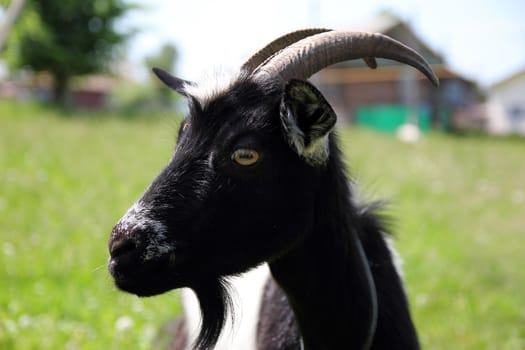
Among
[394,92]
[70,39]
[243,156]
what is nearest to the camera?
[243,156]

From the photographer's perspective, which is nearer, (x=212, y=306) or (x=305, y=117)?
(x=305, y=117)

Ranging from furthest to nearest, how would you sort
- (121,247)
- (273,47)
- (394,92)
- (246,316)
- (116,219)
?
(394,92)
(116,219)
(246,316)
(273,47)
(121,247)

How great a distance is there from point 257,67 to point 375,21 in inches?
883

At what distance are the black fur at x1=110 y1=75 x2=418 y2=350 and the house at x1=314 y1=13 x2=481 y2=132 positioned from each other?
58.5ft

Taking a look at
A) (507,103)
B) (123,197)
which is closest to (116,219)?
(123,197)

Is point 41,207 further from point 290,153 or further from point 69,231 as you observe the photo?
point 290,153

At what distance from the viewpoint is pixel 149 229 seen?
189 centimetres

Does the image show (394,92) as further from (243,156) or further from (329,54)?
(243,156)

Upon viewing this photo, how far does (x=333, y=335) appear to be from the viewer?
7.59ft

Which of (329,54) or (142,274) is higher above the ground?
(329,54)

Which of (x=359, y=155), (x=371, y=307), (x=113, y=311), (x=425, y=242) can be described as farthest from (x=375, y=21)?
(x=371, y=307)

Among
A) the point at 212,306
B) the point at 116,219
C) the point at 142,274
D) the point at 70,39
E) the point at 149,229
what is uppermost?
the point at 149,229

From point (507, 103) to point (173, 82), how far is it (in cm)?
3772

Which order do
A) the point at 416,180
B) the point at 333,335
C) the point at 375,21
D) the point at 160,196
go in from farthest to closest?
1. the point at 375,21
2. the point at 416,180
3. the point at 333,335
4. the point at 160,196
